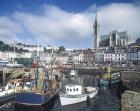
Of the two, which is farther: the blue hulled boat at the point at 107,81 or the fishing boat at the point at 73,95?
the blue hulled boat at the point at 107,81

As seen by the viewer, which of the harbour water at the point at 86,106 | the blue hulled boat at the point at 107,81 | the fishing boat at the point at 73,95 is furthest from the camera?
the blue hulled boat at the point at 107,81

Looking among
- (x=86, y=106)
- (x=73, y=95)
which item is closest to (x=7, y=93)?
(x=73, y=95)

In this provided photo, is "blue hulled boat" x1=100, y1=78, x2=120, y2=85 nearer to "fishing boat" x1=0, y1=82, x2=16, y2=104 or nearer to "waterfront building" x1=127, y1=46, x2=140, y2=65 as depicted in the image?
"fishing boat" x1=0, y1=82, x2=16, y2=104

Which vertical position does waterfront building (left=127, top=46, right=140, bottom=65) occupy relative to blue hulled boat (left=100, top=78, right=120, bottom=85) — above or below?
above

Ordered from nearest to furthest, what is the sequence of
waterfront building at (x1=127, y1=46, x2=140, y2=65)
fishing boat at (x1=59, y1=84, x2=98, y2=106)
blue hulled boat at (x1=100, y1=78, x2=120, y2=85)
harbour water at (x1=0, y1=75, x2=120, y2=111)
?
harbour water at (x1=0, y1=75, x2=120, y2=111)
fishing boat at (x1=59, y1=84, x2=98, y2=106)
blue hulled boat at (x1=100, y1=78, x2=120, y2=85)
waterfront building at (x1=127, y1=46, x2=140, y2=65)

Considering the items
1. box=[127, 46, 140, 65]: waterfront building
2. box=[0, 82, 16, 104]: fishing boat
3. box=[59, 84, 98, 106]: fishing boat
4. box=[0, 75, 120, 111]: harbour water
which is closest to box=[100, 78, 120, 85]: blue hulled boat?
box=[0, 75, 120, 111]: harbour water

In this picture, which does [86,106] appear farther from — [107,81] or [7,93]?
[107,81]

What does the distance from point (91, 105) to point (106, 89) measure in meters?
17.0

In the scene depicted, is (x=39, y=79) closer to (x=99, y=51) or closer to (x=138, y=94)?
(x=138, y=94)

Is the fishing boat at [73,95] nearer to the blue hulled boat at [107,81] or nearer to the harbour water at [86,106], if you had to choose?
the harbour water at [86,106]

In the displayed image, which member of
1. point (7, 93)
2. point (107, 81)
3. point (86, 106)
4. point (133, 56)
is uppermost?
point (133, 56)

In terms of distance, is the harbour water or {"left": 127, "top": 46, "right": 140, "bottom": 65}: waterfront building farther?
{"left": 127, "top": 46, "right": 140, "bottom": 65}: waterfront building

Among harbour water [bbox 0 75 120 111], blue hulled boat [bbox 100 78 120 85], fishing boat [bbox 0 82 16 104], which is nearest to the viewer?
harbour water [bbox 0 75 120 111]

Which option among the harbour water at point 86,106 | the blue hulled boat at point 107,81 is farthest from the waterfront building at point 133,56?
the harbour water at point 86,106
